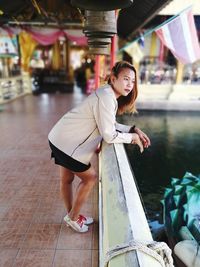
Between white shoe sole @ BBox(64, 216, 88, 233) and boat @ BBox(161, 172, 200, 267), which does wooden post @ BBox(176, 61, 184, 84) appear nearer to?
boat @ BBox(161, 172, 200, 267)

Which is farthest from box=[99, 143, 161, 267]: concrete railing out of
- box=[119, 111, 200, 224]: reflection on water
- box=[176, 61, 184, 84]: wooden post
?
box=[176, 61, 184, 84]: wooden post

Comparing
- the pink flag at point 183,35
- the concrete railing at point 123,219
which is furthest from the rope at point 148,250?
the pink flag at point 183,35

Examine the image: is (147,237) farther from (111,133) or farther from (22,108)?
(22,108)

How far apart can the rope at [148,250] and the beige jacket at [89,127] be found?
2.79 ft

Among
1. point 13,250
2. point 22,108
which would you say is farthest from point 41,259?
point 22,108

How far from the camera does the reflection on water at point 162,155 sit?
507 centimetres

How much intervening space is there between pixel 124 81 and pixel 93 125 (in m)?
0.39

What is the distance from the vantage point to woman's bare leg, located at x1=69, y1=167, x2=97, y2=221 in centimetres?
210

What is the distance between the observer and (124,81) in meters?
1.90

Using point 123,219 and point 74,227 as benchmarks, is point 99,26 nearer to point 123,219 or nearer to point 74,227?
point 123,219

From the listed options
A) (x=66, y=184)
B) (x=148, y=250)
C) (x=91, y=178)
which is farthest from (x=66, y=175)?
(x=148, y=250)

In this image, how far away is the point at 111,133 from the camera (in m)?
1.86

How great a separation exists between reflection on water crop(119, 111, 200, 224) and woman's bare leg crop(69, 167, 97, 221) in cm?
221

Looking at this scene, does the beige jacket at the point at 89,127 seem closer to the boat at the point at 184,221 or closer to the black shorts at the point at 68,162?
the black shorts at the point at 68,162
